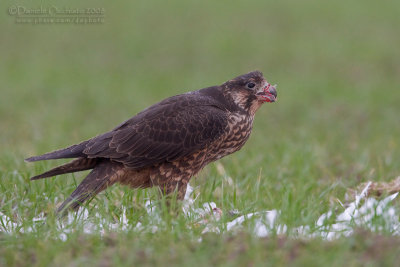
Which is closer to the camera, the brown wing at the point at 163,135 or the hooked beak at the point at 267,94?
the brown wing at the point at 163,135

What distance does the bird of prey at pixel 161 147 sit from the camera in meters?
4.64

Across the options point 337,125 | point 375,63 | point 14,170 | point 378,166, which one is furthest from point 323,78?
point 14,170

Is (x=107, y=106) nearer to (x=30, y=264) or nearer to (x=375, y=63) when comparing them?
(x=375, y=63)

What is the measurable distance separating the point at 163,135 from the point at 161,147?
93 millimetres

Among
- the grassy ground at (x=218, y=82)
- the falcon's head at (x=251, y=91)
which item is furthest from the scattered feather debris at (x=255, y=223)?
the falcon's head at (x=251, y=91)

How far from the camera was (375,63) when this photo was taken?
14.6m

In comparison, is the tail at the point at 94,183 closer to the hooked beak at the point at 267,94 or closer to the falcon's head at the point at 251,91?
the falcon's head at the point at 251,91

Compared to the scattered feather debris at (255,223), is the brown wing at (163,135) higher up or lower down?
higher up

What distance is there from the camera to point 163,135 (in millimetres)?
4703

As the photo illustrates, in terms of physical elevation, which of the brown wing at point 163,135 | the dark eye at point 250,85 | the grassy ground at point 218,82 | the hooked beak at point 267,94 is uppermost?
the dark eye at point 250,85

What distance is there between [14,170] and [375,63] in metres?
10.8

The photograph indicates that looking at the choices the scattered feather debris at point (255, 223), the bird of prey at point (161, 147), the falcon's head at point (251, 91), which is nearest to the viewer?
the scattered feather debris at point (255, 223)

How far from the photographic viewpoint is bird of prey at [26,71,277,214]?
15.2ft

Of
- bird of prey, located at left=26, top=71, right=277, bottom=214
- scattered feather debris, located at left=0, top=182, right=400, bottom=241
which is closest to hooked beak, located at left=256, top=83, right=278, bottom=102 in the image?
bird of prey, located at left=26, top=71, right=277, bottom=214
